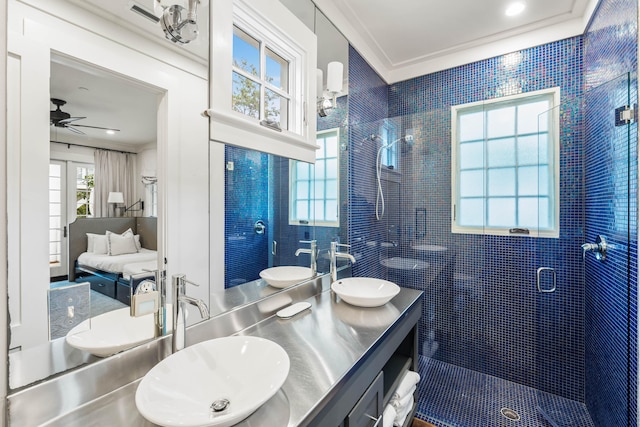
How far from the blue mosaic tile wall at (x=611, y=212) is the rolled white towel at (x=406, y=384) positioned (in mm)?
951

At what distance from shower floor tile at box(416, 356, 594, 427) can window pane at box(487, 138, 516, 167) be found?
66.8 inches

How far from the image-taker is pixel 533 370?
2.18 meters

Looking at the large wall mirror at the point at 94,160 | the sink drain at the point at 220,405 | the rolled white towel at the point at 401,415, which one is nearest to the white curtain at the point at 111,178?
the large wall mirror at the point at 94,160

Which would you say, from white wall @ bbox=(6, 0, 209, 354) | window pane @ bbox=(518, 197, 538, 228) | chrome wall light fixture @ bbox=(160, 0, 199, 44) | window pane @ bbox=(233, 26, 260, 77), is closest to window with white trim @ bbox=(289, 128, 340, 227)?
window pane @ bbox=(233, 26, 260, 77)

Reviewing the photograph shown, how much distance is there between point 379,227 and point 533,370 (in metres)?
1.55

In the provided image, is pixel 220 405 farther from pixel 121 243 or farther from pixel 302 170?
pixel 302 170

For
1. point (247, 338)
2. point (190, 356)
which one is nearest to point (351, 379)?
point (247, 338)

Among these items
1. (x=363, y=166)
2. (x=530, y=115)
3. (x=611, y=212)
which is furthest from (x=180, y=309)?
(x=530, y=115)

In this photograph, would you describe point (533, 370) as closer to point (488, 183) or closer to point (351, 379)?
point (488, 183)

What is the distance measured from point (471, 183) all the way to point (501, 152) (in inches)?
12.3

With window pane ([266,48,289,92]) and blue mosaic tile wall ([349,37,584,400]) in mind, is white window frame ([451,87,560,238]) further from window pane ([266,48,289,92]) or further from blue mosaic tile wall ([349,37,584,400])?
window pane ([266,48,289,92])

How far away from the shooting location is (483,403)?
203 cm

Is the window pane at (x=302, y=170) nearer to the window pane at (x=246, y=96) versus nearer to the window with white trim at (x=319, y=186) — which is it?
the window with white trim at (x=319, y=186)

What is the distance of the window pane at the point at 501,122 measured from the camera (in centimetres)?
225
